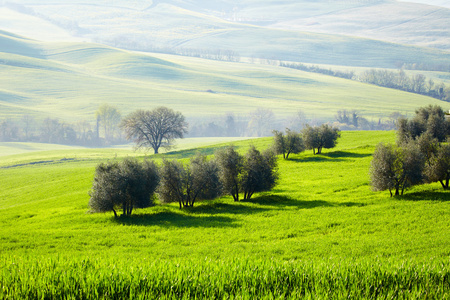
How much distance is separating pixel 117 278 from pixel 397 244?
1661cm

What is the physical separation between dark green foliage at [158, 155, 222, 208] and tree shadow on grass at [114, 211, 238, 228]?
301 centimetres

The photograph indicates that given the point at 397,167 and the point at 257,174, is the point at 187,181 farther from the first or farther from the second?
the point at 397,167

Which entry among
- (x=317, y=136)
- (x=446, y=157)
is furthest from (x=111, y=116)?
(x=446, y=157)

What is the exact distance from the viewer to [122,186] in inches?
1198

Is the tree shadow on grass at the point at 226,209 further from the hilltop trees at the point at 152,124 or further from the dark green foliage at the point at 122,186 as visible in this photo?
the hilltop trees at the point at 152,124

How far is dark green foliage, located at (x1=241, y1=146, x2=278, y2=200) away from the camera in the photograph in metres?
35.6

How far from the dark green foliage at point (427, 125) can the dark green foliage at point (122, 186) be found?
111 feet

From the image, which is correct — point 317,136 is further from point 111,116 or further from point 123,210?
point 111,116

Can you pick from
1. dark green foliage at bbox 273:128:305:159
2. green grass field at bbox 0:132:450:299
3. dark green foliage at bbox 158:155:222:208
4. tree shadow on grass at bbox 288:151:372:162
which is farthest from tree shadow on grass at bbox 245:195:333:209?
dark green foliage at bbox 273:128:305:159

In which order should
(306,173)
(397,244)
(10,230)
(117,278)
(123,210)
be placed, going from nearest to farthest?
1. (117,278)
2. (397,244)
3. (10,230)
4. (123,210)
5. (306,173)

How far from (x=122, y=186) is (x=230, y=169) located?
10642 millimetres

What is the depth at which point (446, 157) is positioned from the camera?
3170 cm

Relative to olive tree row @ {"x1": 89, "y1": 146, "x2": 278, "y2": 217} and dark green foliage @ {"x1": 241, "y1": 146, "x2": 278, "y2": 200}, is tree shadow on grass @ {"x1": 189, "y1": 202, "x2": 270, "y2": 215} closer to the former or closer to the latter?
olive tree row @ {"x1": 89, "y1": 146, "x2": 278, "y2": 217}

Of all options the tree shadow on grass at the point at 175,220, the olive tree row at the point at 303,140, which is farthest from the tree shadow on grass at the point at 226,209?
the olive tree row at the point at 303,140
